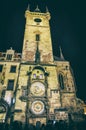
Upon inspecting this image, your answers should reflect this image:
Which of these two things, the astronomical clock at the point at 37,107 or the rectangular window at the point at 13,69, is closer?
the astronomical clock at the point at 37,107

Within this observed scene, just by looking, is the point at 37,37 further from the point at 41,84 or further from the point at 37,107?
the point at 37,107

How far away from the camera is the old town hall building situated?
2069 centimetres

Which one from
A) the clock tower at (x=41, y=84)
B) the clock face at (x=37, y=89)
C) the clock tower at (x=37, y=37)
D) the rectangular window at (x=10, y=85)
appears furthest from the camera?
the clock tower at (x=37, y=37)

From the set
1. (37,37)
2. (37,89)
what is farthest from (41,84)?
(37,37)

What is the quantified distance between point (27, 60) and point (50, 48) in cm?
516

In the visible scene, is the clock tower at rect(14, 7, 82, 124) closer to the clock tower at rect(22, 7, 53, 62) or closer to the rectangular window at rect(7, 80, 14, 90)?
the clock tower at rect(22, 7, 53, 62)

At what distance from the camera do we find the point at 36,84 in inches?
908

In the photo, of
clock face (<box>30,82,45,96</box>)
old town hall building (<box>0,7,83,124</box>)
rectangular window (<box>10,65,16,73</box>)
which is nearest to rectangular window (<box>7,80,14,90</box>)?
old town hall building (<box>0,7,83,124</box>)

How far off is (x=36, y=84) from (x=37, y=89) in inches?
Answer: 33.4

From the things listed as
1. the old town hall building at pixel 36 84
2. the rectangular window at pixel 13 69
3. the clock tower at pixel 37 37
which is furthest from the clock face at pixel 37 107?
the rectangular window at pixel 13 69

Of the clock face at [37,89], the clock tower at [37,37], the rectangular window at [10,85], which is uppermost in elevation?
the clock tower at [37,37]

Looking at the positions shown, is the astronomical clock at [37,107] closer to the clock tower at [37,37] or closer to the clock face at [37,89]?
the clock face at [37,89]

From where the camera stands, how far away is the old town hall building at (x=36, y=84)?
20.7 meters

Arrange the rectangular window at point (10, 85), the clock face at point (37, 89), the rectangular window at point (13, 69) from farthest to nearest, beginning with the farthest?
1. the rectangular window at point (13, 69)
2. the rectangular window at point (10, 85)
3. the clock face at point (37, 89)
